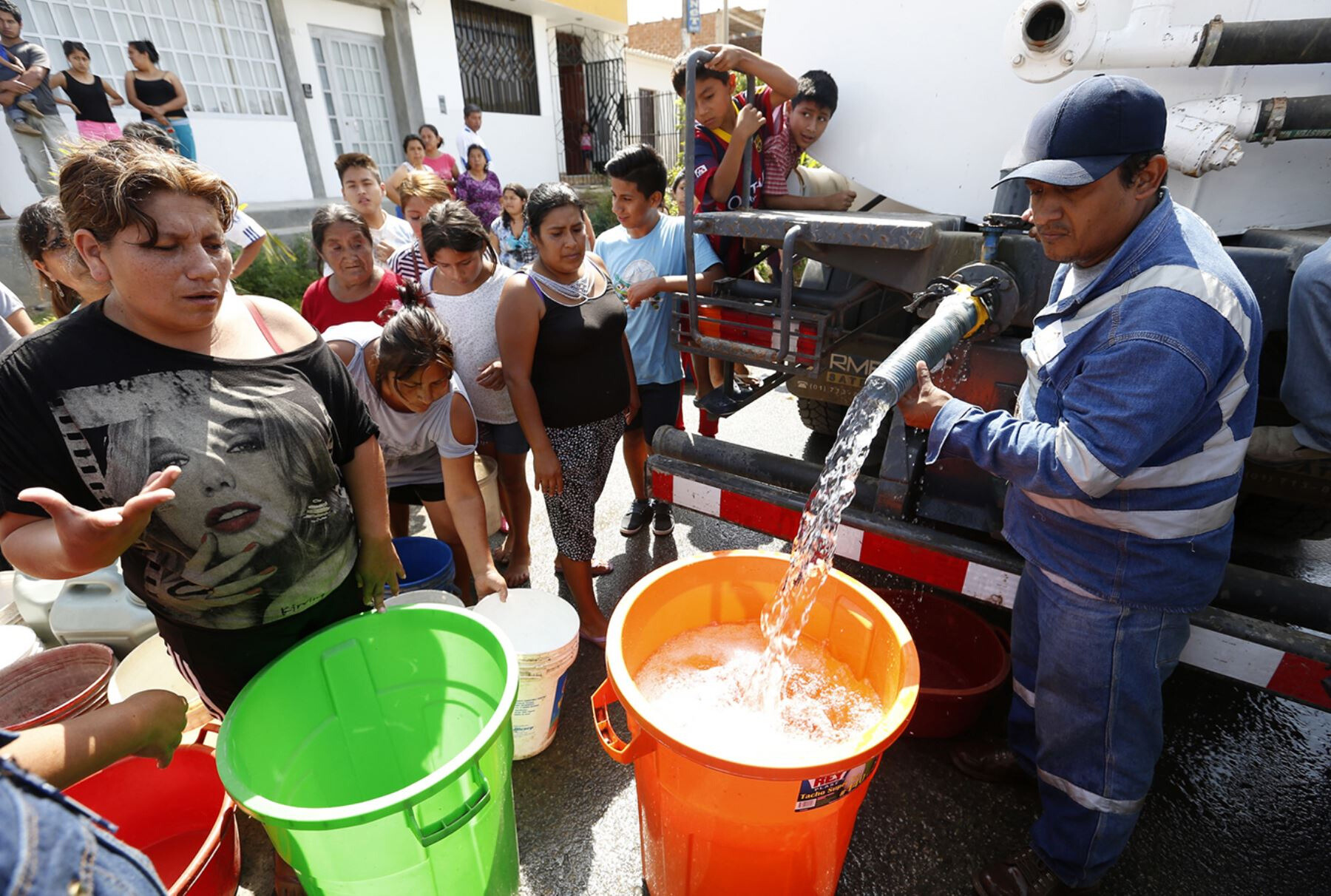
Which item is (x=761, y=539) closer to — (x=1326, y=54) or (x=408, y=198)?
(x=1326, y=54)

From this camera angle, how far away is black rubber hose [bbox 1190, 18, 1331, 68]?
1.80m

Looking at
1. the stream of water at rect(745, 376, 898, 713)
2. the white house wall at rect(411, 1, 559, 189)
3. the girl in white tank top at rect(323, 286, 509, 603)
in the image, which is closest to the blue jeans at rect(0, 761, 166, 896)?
the stream of water at rect(745, 376, 898, 713)

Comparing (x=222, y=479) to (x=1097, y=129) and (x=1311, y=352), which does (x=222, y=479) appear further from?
(x=1311, y=352)

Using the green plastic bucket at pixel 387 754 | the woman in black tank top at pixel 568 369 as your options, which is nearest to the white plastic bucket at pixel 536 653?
the green plastic bucket at pixel 387 754

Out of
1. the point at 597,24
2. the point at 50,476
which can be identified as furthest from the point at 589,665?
the point at 597,24

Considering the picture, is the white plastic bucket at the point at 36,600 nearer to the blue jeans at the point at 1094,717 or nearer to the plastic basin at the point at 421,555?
the plastic basin at the point at 421,555

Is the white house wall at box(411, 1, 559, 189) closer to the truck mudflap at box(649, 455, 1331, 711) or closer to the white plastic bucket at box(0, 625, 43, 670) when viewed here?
the white plastic bucket at box(0, 625, 43, 670)

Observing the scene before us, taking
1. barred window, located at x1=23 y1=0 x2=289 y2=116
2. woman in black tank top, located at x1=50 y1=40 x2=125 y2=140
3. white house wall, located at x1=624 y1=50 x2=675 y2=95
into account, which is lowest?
woman in black tank top, located at x1=50 y1=40 x2=125 y2=140

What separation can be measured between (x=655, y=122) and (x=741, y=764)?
1532cm

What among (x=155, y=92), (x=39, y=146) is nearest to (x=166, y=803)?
(x=39, y=146)

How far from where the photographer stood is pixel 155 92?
20.4 ft

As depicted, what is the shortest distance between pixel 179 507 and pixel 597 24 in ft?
Answer: 45.6

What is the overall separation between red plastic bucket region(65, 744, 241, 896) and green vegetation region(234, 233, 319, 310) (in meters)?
4.99

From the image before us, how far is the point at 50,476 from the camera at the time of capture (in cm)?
117
